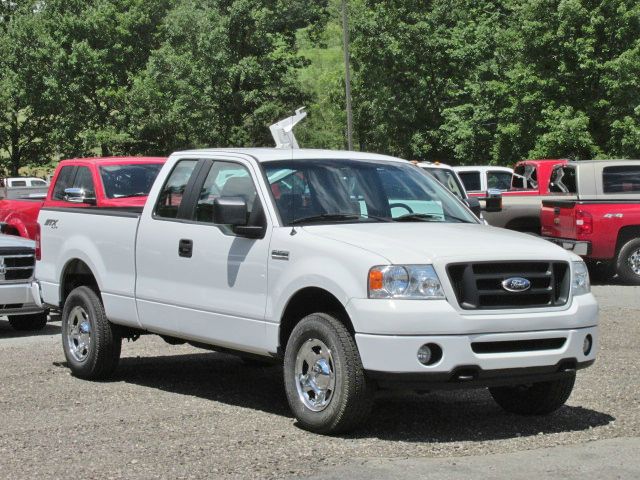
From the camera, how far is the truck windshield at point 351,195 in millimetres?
8211

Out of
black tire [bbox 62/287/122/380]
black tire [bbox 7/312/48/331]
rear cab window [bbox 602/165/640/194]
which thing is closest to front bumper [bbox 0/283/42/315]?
black tire [bbox 7/312/48/331]

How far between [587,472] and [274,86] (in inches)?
2232

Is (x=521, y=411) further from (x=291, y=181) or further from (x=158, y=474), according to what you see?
(x=158, y=474)

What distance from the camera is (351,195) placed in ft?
27.6

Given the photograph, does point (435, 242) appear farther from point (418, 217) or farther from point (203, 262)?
point (203, 262)

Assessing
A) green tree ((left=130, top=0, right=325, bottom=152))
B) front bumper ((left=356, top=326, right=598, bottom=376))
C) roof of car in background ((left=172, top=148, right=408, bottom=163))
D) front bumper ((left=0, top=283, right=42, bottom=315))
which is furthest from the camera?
green tree ((left=130, top=0, right=325, bottom=152))

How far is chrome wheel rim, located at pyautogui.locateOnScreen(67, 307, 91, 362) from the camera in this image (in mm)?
10102

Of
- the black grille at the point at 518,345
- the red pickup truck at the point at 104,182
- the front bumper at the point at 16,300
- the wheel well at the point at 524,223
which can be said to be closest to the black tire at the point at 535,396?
the black grille at the point at 518,345

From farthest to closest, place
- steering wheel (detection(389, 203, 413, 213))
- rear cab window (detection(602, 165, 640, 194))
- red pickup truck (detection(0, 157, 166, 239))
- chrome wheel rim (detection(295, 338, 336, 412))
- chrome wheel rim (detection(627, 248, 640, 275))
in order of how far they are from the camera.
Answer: rear cab window (detection(602, 165, 640, 194)) < chrome wheel rim (detection(627, 248, 640, 275)) < red pickup truck (detection(0, 157, 166, 239)) < steering wheel (detection(389, 203, 413, 213)) < chrome wheel rim (detection(295, 338, 336, 412))

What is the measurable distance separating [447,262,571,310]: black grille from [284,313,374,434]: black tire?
2.45 feet

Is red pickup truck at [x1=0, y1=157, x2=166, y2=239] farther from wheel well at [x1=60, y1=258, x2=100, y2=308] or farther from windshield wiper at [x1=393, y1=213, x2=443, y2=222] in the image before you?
windshield wiper at [x1=393, y1=213, x2=443, y2=222]

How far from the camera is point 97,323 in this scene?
9.86 metres

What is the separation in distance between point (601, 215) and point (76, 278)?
36.5 ft

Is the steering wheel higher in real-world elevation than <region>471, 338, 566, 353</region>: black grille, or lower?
higher
